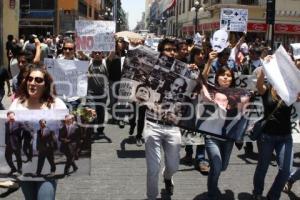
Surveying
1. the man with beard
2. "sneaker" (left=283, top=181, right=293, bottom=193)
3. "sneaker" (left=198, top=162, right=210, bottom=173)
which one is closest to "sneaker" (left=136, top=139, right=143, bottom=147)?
the man with beard

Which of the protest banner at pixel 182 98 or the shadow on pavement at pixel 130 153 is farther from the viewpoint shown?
the shadow on pavement at pixel 130 153

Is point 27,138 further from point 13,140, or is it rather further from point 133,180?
point 133,180

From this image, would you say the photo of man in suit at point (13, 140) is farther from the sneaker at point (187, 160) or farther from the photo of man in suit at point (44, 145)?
the sneaker at point (187, 160)

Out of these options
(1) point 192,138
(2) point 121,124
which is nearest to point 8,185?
(1) point 192,138

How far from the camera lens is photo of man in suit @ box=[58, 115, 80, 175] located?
451 cm

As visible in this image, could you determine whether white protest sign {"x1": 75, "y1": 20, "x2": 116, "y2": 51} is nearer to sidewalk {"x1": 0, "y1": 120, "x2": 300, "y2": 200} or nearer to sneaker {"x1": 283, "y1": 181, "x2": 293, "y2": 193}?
sidewalk {"x1": 0, "y1": 120, "x2": 300, "y2": 200}

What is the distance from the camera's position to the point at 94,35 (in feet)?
35.0

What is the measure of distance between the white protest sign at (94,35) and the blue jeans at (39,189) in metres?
6.05

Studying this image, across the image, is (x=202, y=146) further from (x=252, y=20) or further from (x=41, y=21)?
(x=41, y=21)

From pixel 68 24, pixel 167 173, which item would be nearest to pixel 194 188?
pixel 167 173

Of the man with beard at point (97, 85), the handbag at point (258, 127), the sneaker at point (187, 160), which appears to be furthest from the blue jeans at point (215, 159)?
the man with beard at point (97, 85)

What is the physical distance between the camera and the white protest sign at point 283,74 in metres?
5.77

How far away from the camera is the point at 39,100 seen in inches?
181

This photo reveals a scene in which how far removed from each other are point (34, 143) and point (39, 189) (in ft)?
1.19
